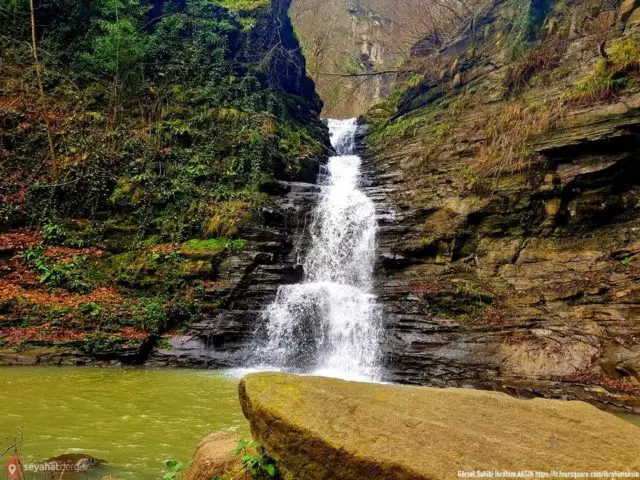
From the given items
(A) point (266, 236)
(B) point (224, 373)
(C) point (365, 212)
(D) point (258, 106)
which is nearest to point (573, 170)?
(C) point (365, 212)

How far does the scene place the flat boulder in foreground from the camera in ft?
6.98

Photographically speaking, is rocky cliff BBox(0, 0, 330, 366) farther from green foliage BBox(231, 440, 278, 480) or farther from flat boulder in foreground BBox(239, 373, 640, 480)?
green foliage BBox(231, 440, 278, 480)

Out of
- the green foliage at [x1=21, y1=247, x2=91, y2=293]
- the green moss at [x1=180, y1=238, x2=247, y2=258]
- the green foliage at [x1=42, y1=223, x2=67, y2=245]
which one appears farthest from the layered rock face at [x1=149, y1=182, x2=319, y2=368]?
the green foliage at [x1=42, y1=223, x2=67, y2=245]

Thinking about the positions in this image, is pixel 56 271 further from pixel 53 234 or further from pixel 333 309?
pixel 333 309

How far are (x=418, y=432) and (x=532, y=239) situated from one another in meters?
11.6

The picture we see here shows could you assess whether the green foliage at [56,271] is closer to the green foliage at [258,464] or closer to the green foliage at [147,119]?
the green foliage at [147,119]

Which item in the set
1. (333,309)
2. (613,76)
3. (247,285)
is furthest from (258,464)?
(613,76)

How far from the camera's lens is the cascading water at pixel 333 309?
437 inches

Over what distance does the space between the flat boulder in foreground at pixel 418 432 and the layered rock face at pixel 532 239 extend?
674 centimetres

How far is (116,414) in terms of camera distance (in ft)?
19.7

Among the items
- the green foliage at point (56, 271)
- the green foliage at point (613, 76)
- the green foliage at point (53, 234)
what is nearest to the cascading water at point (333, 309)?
the green foliage at point (56, 271)

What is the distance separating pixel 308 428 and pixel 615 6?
19.4 m

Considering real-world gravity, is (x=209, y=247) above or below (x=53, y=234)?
below

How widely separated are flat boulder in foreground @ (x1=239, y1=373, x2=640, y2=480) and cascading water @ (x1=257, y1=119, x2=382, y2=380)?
24.7ft
